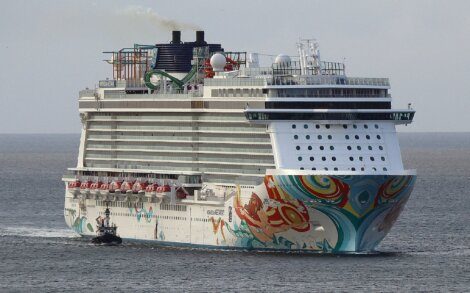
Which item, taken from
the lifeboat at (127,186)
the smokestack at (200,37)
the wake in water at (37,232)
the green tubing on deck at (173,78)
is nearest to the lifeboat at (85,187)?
the wake in water at (37,232)

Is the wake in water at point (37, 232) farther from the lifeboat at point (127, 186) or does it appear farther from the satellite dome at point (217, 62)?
the satellite dome at point (217, 62)

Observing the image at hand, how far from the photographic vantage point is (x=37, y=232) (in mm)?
106375

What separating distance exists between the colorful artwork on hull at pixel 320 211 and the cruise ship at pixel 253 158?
5 centimetres

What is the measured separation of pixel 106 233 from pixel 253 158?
13065mm

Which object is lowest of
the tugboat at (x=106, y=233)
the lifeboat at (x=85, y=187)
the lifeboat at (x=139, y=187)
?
the tugboat at (x=106, y=233)

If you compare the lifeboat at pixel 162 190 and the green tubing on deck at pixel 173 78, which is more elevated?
the green tubing on deck at pixel 173 78

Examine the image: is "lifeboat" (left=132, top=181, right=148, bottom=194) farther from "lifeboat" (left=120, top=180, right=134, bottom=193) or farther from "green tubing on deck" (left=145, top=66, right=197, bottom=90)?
"green tubing on deck" (left=145, top=66, right=197, bottom=90)

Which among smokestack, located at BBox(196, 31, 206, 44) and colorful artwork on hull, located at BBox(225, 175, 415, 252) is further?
smokestack, located at BBox(196, 31, 206, 44)

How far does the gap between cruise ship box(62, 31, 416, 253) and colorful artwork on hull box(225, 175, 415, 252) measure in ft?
0.17

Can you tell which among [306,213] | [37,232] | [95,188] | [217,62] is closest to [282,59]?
[217,62]

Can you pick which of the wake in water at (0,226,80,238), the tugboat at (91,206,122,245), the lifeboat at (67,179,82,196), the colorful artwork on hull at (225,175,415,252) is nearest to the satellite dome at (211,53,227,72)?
the tugboat at (91,206,122,245)

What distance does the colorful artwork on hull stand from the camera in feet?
274

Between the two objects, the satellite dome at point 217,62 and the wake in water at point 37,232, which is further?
the wake in water at point 37,232

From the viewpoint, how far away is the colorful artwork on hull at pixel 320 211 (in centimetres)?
8338
